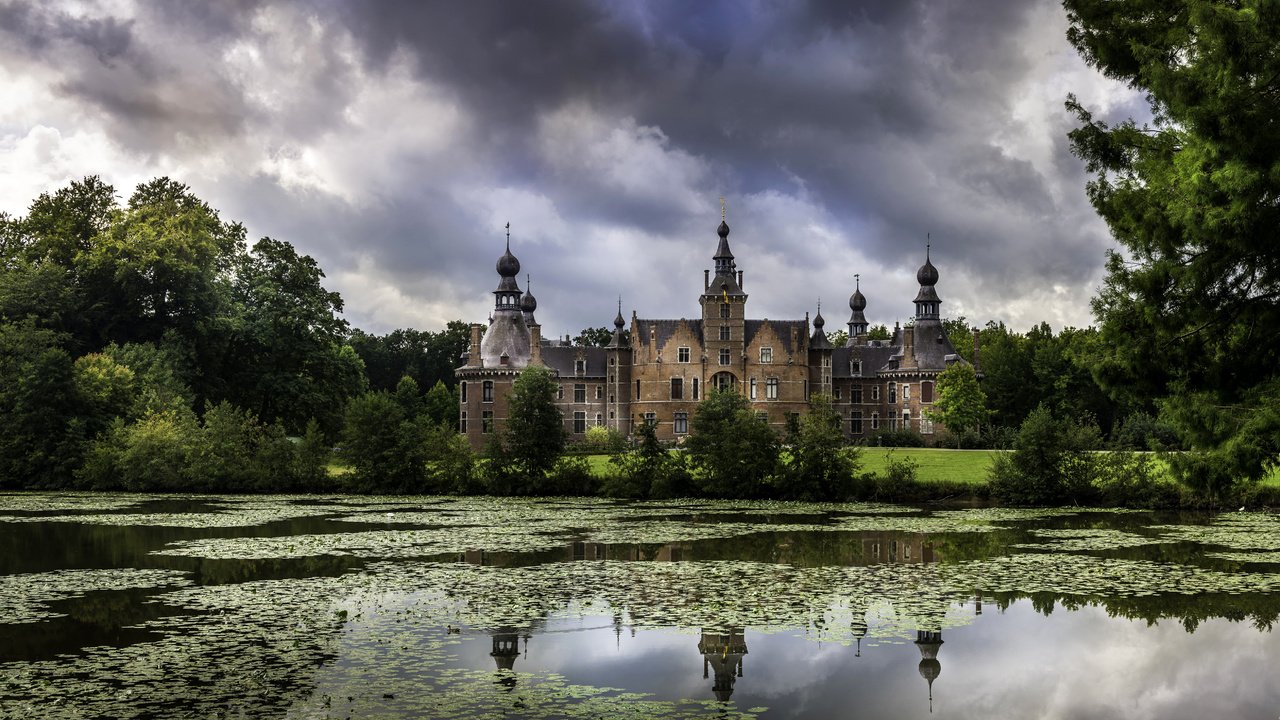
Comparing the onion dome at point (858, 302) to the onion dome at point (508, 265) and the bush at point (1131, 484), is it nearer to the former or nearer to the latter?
the onion dome at point (508, 265)

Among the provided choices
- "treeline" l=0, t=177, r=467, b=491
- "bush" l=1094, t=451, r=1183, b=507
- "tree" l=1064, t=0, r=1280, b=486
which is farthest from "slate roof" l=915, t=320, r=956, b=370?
"tree" l=1064, t=0, r=1280, b=486

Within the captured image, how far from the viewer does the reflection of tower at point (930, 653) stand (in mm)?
9148

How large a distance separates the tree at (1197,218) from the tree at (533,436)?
1957 cm

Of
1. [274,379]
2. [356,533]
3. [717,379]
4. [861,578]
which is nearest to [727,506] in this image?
[356,533]

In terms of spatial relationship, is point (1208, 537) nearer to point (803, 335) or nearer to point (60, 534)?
point (60, 534)

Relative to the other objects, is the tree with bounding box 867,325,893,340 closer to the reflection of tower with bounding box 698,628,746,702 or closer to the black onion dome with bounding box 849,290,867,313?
the black onion dome with bounding box 849,290,867,313

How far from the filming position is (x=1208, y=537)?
711 inches

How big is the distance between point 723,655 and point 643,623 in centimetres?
146

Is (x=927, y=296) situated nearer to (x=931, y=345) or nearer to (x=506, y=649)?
(x=931, y=345)

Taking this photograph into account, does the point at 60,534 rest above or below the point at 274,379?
below

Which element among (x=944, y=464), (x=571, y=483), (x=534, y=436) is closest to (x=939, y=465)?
(x=944, y=464)

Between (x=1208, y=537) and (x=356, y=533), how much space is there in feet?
48.4

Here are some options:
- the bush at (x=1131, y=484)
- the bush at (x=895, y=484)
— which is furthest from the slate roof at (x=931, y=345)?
the bush at (x=1131, y=484)

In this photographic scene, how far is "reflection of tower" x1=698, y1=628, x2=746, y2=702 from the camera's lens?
879cm
